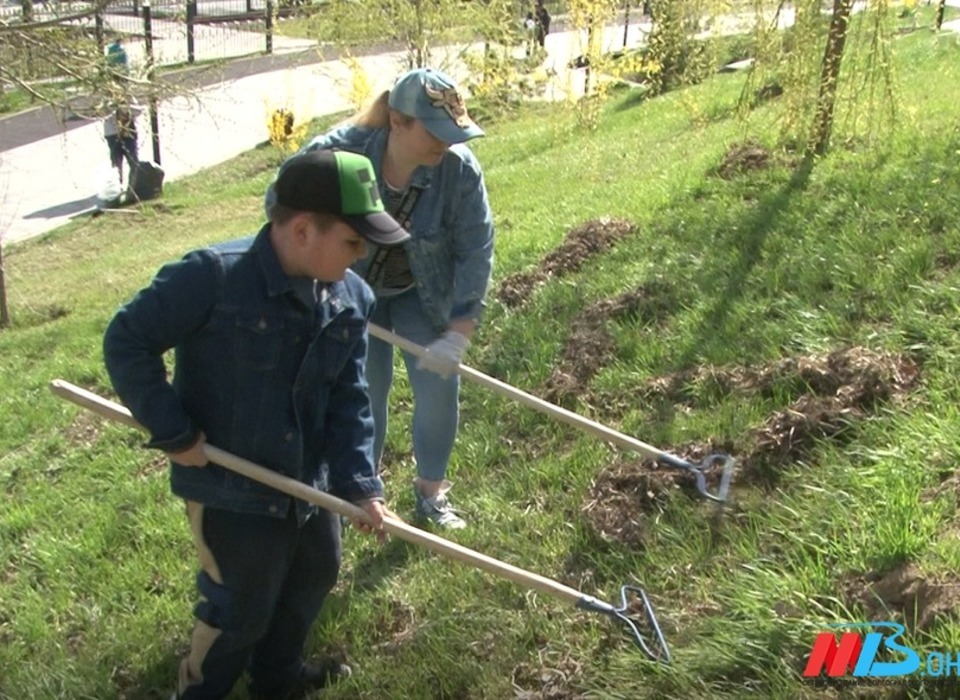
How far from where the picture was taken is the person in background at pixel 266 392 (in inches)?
107

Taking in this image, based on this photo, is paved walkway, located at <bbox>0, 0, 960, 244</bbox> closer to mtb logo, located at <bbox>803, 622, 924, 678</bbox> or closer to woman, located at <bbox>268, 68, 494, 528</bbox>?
woman, located at <bbox>268, 68, 494, 528</bbox>

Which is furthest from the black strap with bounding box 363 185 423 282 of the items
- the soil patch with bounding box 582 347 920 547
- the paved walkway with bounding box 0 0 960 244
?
the paved walkway with bounding box 0 0 960 244

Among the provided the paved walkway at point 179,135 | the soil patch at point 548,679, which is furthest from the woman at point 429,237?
the paved walkway at point 179,135

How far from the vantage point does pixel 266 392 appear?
290 centimetres

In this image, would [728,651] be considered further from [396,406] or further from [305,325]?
[396,406]

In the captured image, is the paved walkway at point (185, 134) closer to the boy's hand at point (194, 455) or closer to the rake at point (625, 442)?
the rake at point (625, 442)

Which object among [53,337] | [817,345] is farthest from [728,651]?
[53,337]

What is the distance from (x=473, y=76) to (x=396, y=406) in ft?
44.0

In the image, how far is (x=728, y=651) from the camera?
9.64 feet

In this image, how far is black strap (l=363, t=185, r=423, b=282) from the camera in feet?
12.7

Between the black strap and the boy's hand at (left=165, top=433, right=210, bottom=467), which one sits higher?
the black strap

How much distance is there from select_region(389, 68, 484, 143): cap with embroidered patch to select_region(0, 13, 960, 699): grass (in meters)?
1.49

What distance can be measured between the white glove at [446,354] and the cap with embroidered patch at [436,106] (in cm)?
73

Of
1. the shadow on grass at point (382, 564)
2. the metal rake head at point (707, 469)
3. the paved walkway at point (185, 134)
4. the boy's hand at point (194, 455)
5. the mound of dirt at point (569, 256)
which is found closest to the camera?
the boy's hand at point (194, 455)
